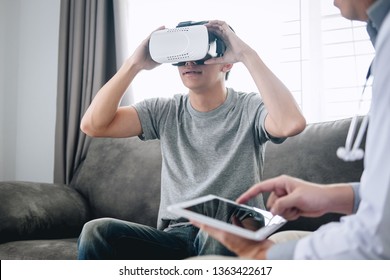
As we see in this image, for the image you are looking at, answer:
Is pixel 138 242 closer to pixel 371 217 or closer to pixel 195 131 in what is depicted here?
pixel 195 131

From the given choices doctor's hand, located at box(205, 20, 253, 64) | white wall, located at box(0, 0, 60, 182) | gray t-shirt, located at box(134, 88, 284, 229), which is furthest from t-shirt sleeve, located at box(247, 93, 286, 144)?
white wall, located at box(0, 0, 60, 182)

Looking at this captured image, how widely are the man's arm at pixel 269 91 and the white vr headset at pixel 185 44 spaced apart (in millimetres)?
23

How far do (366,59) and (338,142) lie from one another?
1.74 feet

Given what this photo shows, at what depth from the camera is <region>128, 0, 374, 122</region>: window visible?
1628 millimetres

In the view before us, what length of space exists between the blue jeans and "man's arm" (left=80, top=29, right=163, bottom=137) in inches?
11.3

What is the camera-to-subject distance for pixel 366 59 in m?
1.60

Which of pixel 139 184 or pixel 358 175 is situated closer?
pixel 358 175

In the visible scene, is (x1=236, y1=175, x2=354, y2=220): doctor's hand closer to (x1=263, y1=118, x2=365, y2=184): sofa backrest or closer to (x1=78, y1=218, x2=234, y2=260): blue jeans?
(x1=78, y1=218, x2=234, y2=260): blue jeans

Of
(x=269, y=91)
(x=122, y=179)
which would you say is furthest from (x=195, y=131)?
(x=122, y=179)

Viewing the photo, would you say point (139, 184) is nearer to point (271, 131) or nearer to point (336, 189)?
point (271, 131)

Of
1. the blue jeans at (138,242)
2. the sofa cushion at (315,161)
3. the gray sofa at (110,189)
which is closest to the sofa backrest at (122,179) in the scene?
the gray sofa at (110,189)

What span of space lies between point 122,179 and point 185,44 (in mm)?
741
